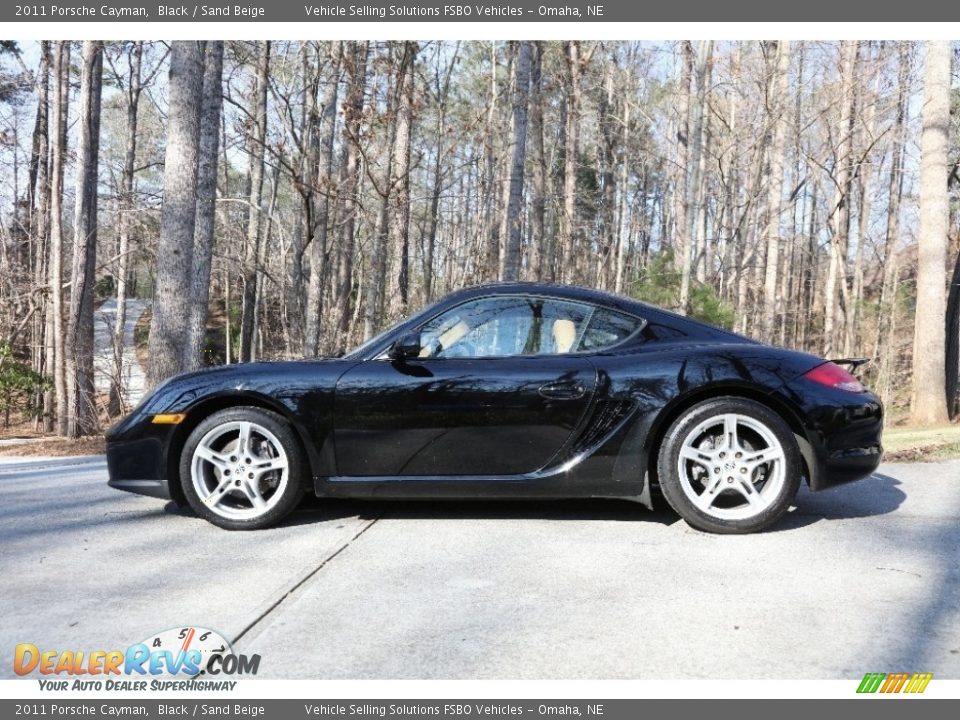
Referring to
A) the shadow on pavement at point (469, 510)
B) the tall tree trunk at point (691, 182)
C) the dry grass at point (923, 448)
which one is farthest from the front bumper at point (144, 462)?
the tall tree trunk at point (691, 182)

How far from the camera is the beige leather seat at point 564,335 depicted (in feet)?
13.3

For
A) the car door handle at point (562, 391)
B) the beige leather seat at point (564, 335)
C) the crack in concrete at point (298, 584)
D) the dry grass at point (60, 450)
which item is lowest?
the dry grass at point (60, 450)

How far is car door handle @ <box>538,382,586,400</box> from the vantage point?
3832mm

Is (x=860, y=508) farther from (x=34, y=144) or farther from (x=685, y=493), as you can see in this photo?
(x=34, y=144)

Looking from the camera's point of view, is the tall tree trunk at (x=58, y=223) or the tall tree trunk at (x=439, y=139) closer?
the tall tree trunk at (x=58, y=223)

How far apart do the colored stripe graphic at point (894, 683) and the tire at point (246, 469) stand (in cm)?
275

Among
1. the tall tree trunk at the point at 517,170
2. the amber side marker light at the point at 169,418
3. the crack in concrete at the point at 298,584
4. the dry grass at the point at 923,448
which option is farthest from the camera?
the tall tree trunk at the point at 517,170

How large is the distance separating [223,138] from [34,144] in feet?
25.5

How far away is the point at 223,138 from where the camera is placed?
21.6 meters

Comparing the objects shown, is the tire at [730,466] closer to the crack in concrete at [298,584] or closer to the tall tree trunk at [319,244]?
the crack in concrete at [298,584]

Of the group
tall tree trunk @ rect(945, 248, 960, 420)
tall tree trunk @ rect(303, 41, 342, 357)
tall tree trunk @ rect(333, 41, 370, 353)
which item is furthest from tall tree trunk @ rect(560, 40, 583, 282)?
tall tree trunk @ rect(945, 248, 960, 420)

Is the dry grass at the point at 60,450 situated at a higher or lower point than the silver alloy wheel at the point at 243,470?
lower

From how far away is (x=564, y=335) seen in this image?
407 centimetres

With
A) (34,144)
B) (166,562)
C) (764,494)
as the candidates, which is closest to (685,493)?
(764,494)
